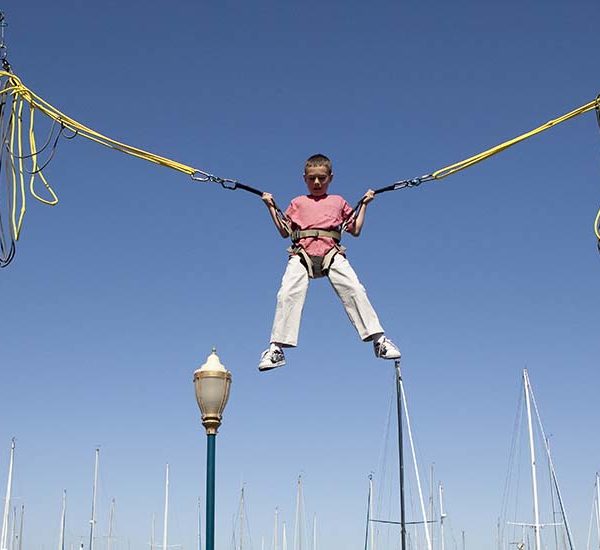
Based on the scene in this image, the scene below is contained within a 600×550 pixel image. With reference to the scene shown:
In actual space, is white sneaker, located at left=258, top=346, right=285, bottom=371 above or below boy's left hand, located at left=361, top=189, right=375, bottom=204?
below

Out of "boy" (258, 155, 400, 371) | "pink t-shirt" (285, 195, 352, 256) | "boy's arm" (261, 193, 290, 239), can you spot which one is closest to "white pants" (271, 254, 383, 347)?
"boy" (258, 155, 400, 371)

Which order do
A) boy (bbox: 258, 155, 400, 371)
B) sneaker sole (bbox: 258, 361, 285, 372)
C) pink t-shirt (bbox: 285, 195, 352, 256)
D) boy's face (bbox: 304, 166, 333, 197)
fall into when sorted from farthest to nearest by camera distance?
boy's face (bbox: 304, 166, 333, 197)
pink t-shirt (bbox: 285, 195, 352, 256)
boy (bbox: 258, 155, 400, 371)
sneaker sole (bbox: 258, 361, 285, 372)

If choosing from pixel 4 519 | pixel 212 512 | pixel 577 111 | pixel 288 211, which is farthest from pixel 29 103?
pixel 4 519

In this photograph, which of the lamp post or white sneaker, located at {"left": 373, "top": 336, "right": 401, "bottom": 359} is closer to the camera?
white sneaker, located at {"left": 373, "top": 336, "right": 401, "bottom": 359}

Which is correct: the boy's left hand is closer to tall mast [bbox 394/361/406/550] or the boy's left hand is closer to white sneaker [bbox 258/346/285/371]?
white sneaker [bbox 258/346/285/371]

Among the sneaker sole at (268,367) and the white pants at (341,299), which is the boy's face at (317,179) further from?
the sneaker sole at (268,367)

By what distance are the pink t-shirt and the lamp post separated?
99.5 inches

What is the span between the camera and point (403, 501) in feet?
112

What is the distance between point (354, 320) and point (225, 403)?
2.82m

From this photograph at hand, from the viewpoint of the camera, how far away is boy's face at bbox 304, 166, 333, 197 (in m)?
10.6

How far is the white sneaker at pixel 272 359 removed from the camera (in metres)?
10.0

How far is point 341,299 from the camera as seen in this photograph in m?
10.4

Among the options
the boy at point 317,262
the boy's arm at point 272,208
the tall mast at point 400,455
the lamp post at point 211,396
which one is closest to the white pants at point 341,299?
the boy at point 317,262

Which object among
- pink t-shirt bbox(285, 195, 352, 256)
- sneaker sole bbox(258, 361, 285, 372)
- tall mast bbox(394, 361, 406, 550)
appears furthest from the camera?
tall mast bbox(394, 361, 406, 550)
